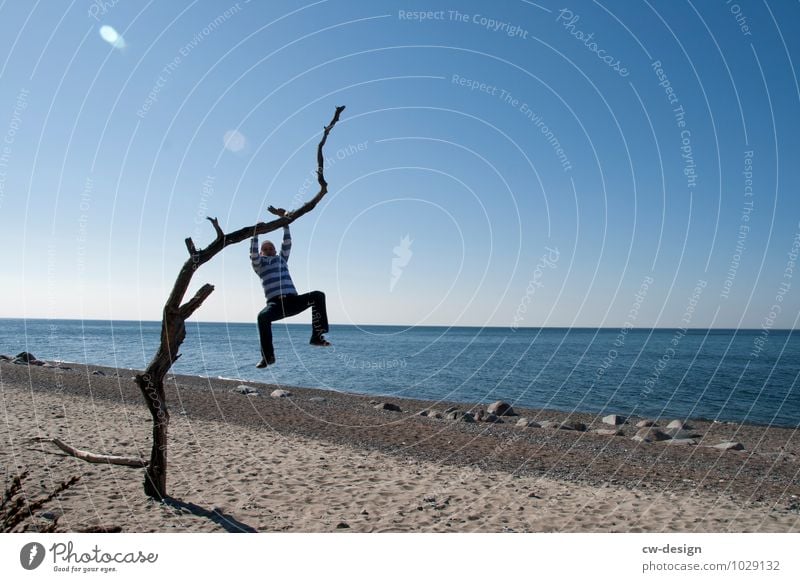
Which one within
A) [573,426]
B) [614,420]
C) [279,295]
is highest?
[279,295]

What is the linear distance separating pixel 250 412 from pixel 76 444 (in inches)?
409

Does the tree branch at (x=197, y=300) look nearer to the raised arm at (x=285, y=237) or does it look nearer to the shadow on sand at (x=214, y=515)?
the raised arm at (x=285, y=237)

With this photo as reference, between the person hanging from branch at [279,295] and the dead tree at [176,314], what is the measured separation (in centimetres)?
39

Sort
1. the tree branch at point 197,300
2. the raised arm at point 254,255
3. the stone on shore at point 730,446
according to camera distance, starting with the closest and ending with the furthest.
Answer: the raised arm at point 254,255
the tree branch at point 197,300
the stone on shore at point 730,446

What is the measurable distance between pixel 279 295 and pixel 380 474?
8.69 m

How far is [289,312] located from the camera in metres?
8.37

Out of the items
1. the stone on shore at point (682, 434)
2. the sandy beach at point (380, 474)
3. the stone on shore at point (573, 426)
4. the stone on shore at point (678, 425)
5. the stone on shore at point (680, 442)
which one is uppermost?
the sandy beach at point (380, 474)

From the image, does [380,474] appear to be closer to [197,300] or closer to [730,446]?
[197,300]

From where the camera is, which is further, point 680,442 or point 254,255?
point 680,442

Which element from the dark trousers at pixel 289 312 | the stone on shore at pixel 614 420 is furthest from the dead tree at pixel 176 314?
the stone on shore at pixel 614 420

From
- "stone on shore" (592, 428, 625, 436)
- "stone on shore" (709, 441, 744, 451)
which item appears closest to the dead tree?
"stone on shore" (592, 428, 625, 436)

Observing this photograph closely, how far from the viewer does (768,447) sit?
2570cm

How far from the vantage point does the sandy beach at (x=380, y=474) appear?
11.2 meters
